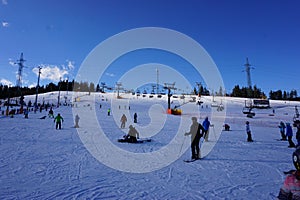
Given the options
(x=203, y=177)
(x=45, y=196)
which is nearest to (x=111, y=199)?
(x=45, y=196)

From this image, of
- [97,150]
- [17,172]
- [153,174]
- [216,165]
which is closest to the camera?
[17,172]

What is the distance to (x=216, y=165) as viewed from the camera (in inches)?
253

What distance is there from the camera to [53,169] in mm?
5504

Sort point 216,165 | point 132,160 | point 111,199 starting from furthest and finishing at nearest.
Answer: point 132,160 → point 216,165 → point 111,199

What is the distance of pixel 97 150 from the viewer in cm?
825

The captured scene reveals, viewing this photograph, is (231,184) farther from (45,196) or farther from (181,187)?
(45,196)

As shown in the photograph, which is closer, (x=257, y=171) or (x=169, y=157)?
(x=257, y=171)

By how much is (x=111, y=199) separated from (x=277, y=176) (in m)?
4.58

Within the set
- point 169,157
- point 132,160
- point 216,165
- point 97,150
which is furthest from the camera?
point 97,150

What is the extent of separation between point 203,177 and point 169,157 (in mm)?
2311

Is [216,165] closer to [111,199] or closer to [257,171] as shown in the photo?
[257,171]

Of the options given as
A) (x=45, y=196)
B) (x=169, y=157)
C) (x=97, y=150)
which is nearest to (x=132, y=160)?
(x=169, y=157)

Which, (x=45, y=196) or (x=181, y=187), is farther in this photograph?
(x=181, y=187)

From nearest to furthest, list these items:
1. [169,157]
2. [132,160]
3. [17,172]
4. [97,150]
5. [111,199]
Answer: [111,199] < [17,172] < [132,160] < [169,157] < [97,150]
